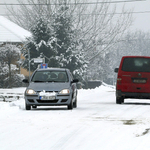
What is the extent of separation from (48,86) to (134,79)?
4047 mm

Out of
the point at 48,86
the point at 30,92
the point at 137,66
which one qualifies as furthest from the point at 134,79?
the point at 30,92

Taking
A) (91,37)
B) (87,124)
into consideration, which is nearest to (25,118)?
(87,124)

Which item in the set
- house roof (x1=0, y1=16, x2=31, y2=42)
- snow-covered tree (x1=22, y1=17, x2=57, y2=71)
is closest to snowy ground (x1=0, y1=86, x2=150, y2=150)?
snow-covered tree (x1=22, y1=17, x2=57, y2=71)

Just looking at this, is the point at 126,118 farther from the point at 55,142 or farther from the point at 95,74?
the point at 95,74

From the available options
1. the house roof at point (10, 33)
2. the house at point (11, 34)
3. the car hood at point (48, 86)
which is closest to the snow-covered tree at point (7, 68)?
the house at point (11, 34)

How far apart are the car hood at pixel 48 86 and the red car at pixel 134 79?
3012mm

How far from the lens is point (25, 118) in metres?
12.9

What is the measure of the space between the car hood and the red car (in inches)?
119

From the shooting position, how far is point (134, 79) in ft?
60.4

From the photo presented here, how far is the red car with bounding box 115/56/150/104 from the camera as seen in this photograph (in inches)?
722

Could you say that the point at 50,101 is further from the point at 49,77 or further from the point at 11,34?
the point at 11,34

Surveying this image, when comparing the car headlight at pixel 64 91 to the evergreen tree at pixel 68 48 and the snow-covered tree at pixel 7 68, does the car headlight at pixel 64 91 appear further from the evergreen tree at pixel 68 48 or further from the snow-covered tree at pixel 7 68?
the evergreen tree at pixel 68 48

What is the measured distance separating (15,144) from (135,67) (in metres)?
10.7

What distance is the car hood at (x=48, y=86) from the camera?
15.7m
